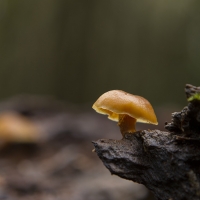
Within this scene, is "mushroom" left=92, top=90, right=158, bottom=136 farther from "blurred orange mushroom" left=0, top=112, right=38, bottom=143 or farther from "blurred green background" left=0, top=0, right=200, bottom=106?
"blurred green background" left=0, top=0, right=200, bottom=106

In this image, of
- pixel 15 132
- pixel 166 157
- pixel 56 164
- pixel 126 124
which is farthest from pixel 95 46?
pixel 166 157

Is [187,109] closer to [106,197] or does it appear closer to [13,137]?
[106,197]

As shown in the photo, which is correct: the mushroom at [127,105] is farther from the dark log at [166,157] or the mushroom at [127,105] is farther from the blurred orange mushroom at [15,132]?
the blurred orange mushroom at [15,132]

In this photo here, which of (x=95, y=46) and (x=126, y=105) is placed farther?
(x=95, y=46)

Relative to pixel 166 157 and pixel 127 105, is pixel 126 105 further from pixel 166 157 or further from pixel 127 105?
pixel 166 157

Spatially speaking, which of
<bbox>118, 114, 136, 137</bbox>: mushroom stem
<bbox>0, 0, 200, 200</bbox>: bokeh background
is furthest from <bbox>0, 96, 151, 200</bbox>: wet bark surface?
<bbox>0, 0, 200, 200</bbox>: bokeh background
